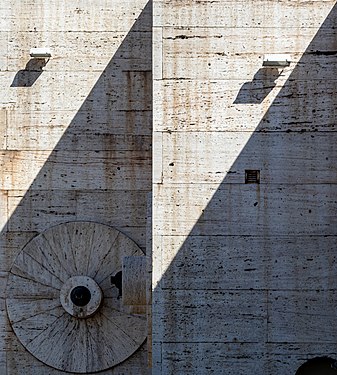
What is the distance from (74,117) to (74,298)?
6.90ft

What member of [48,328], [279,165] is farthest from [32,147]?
[279,165]

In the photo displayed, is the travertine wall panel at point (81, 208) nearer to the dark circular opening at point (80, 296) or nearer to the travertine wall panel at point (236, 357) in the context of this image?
the dark circular opening at point (80, 296)

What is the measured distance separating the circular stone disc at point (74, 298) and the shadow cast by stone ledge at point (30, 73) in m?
1.72

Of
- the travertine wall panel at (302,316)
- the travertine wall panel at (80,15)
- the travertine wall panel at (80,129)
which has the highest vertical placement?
the travertine wall panel at (80,15)

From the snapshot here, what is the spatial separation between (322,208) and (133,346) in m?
3.08

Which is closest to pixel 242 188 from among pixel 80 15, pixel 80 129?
pixel 80 129

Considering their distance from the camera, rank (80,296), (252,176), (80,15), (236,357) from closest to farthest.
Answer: (236,357) → (252,176) → (80,296) → (80,15)

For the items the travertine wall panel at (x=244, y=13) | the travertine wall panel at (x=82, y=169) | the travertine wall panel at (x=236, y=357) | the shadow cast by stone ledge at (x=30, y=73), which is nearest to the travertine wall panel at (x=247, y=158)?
the travertine wall panel at (x=244, y=13)

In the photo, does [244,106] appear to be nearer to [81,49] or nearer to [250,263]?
[250,263]

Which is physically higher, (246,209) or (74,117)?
(74,117)

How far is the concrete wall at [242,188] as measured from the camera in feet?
44.7

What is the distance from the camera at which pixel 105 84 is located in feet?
51.0

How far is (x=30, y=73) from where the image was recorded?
51.0 ft

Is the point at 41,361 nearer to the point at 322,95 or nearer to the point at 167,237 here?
the point at 167,237
